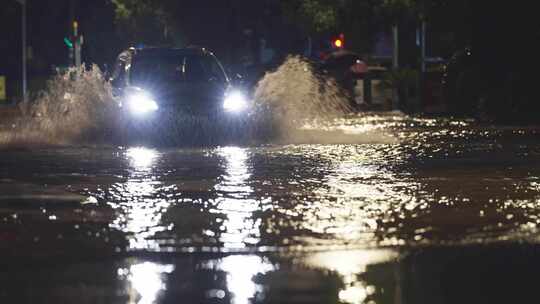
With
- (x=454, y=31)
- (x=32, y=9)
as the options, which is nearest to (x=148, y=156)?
(x=454, y=31)

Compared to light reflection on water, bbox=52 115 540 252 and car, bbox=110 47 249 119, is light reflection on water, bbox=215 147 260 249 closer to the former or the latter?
light reflection on water, bbox=52 115 540 252

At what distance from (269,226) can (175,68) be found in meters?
14.2

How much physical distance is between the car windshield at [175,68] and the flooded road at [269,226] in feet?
12.3

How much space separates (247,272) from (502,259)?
177 cm

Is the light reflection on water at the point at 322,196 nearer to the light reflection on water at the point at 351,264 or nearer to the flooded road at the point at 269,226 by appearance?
the flooded road at the point at 269,226

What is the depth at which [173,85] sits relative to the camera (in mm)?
25312

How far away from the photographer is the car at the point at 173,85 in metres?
25.0

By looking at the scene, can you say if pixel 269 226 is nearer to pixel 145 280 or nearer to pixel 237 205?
pixel 237 205

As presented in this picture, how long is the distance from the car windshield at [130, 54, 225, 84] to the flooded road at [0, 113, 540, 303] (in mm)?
3746

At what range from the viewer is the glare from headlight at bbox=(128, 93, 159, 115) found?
82.0 feet

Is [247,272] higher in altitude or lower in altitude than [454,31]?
lower

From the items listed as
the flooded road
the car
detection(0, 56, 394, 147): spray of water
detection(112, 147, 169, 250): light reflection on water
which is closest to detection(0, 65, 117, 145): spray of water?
detection(0, 56, 394, 147): spray of water

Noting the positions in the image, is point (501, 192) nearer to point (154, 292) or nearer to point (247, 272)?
point (247, 272)

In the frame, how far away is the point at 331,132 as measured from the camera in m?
28.5
